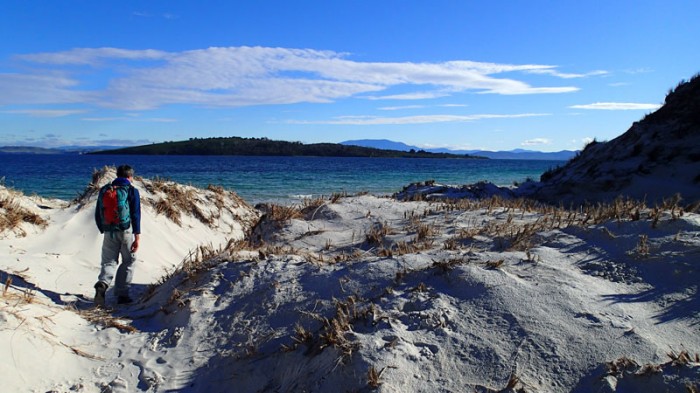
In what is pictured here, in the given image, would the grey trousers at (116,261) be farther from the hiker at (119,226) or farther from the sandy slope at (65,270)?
the sandy slope at (65,270)

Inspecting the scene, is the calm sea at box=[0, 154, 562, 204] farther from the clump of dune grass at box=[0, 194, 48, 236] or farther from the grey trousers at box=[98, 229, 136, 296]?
the grey trousers at box=[98, 229, 136, 296]

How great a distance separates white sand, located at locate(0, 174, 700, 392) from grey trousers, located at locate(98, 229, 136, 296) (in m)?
0.45

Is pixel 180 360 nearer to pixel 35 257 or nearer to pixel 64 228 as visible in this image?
pixel 35 257

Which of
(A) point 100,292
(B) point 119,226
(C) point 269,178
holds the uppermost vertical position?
(B) point 119,226

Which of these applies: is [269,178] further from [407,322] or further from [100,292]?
[407,322]

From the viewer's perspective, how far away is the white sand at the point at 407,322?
3346mm

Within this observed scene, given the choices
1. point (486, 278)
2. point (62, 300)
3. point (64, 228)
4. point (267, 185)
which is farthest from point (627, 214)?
point (267, 185)

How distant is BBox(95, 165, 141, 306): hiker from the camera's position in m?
6.33

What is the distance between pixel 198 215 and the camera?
452 inches

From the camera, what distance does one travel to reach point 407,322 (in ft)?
12.6

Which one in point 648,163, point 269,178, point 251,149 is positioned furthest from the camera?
point 251,149

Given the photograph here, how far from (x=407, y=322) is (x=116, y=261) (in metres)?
4.49

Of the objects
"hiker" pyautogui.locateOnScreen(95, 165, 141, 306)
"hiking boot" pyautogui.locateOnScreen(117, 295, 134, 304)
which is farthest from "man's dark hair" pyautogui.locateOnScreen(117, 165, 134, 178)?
"hiking boot" pyautogui.locateOnScreen(117, 295, 134, 304)

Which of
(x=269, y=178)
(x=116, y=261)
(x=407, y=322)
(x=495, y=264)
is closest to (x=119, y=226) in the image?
(x=116, y=261)
